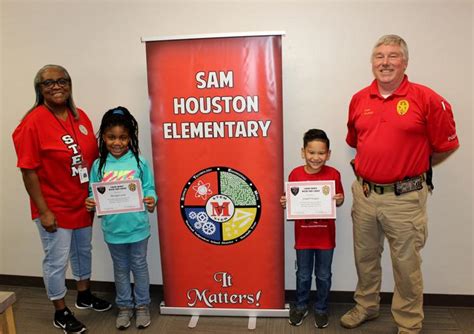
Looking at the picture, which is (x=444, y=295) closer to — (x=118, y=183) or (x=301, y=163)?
(x=301, y=163)

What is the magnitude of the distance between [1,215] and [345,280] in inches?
118

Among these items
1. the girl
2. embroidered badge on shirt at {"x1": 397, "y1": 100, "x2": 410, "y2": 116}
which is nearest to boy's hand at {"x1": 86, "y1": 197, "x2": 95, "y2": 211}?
the girl

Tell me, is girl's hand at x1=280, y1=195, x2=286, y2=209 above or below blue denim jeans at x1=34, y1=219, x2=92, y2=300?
above

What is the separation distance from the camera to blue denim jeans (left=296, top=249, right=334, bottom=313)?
2889 mm

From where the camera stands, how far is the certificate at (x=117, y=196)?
2.71 m

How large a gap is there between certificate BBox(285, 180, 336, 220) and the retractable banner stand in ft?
0.57

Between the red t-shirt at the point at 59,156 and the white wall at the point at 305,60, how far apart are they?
574 mm

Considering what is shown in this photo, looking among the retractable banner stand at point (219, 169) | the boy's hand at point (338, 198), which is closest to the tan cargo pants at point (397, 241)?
the boy's hand at point (338, 198)

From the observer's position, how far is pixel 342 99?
10.1 ft

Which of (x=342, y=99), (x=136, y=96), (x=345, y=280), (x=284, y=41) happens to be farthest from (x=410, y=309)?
(x=136, y=96)

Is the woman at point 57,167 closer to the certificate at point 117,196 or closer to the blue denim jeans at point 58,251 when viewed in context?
the blue denim jeans at point 58,251

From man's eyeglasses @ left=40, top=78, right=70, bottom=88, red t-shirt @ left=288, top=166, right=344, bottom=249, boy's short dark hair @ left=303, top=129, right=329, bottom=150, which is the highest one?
man's eyeglasses @ left=40, top=78, right=70, bottom=88

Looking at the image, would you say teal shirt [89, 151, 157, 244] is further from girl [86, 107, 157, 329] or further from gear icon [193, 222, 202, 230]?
gear icon [193, 222, 202, 230]

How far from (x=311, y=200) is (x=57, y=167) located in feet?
5.52
